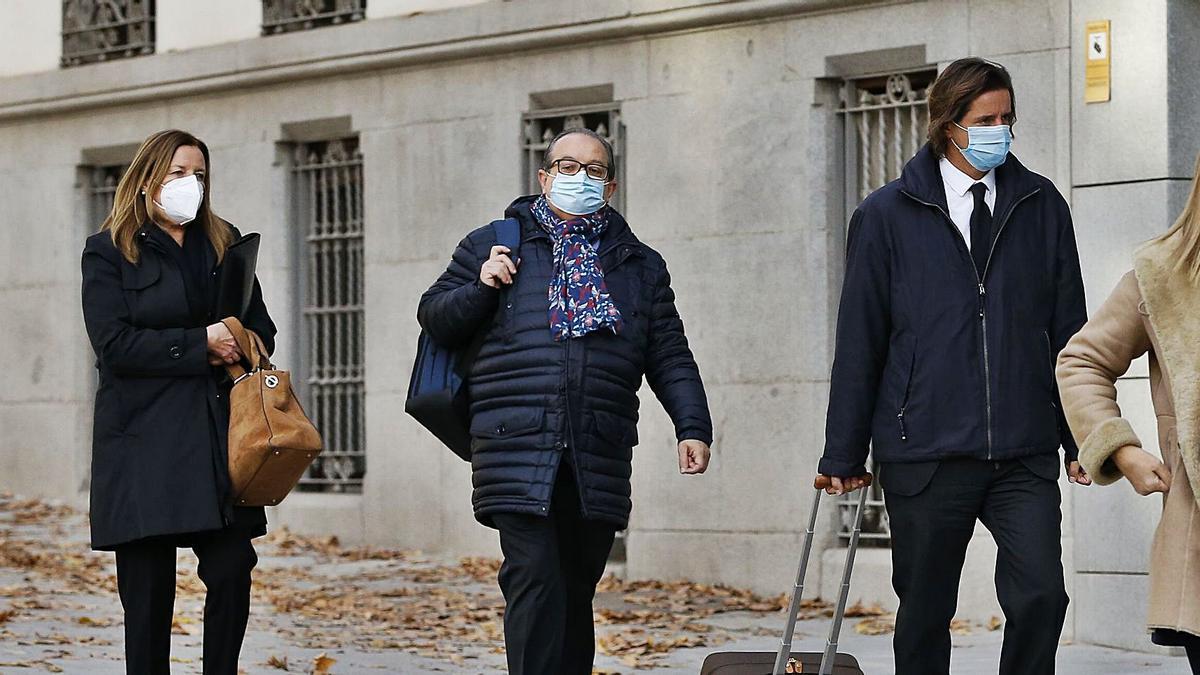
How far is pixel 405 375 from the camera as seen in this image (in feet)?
47.6

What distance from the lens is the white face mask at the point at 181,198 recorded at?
7.32 m

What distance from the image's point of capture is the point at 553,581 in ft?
22.3

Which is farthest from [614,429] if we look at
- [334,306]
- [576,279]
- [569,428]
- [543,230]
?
[334,306]

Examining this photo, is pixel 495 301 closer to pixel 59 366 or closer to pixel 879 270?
pixel 879 270

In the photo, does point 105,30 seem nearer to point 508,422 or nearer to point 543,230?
point 543,230

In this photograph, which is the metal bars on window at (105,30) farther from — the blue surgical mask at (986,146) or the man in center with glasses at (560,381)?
the blue surgical mask at (986,146)

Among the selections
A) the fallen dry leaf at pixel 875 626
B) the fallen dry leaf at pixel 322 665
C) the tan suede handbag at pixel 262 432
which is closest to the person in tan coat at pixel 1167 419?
the tan suede handbag at pixel 262 432

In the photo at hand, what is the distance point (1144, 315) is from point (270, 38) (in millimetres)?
11047

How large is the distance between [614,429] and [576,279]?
0.47 metres

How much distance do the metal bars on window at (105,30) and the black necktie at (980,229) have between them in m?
10.9

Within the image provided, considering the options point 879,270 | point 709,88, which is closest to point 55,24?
point 709,88

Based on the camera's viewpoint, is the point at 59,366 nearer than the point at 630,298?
No

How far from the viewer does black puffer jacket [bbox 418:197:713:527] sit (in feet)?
22.4

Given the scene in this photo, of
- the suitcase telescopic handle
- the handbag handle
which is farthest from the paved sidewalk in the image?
the suitcase telescopic handle
